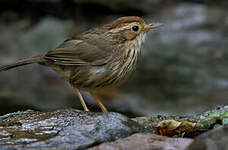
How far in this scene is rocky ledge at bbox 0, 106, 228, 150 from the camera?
305 cm

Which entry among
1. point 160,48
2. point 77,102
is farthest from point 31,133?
point 160,48

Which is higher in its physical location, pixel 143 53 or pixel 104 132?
pixel 104 132

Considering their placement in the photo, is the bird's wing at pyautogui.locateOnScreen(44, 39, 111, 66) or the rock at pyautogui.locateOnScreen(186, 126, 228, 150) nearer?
the rock at pyautogui.locateOnScreen(186, 126, 228, 150)

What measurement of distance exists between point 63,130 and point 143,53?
6709 mm

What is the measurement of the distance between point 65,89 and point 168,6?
3397 millimetres

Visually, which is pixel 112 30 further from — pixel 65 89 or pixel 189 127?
pixel 65 89

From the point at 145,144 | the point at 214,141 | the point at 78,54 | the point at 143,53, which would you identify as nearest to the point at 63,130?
the point at 145,144

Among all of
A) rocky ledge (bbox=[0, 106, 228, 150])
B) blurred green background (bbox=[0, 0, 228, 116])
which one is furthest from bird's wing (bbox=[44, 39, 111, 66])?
blurred green background (bbox=[0, 0, 228, 116])

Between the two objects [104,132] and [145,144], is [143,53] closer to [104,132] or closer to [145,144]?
[104,132]

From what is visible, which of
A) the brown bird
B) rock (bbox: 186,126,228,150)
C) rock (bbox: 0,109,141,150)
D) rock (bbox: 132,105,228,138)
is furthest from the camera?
the brown bird

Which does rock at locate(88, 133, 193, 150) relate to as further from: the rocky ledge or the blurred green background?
the blurred green background

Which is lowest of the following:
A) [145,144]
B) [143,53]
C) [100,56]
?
[143,53]

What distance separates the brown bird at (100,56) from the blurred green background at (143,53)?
3201 mm

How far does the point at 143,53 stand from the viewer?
10.1 meters
